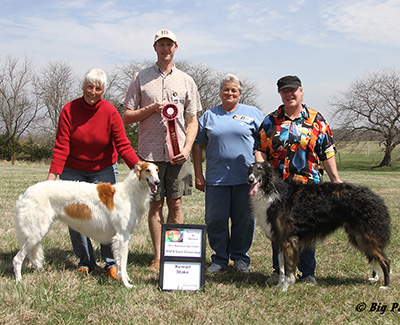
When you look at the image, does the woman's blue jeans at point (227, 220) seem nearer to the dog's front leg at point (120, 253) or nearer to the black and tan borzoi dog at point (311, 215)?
the black and tan borzoi dog at point (311, 215)

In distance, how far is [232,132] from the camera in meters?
4.88

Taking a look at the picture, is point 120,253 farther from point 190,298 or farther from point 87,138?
point 87,138

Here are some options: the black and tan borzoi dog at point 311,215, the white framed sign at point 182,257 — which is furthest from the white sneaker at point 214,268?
the black and tan borzoi dog at point 311,215

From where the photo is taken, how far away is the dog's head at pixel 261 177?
418 cm

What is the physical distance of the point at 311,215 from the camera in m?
4.26

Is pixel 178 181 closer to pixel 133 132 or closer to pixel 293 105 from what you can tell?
pixel 293 105

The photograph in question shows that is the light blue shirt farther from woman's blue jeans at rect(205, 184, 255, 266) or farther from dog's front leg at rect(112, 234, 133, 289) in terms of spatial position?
dog's front leg at rect(112, 234, 133, 289)

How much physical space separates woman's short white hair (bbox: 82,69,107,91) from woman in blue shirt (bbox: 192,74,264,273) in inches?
53.6

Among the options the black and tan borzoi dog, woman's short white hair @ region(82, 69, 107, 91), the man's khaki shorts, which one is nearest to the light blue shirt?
the man's khaki shorts

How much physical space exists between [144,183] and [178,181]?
75 cm

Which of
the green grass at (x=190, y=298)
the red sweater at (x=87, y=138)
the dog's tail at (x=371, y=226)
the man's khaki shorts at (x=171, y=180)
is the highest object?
the red sweater at (x=87, y=138)

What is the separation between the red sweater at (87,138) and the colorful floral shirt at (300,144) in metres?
1.73

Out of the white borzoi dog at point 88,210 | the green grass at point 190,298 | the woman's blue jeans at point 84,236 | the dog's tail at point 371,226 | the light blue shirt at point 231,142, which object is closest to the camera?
the green grass at point 190,298

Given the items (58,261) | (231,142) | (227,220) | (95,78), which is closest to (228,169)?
(231,142)
